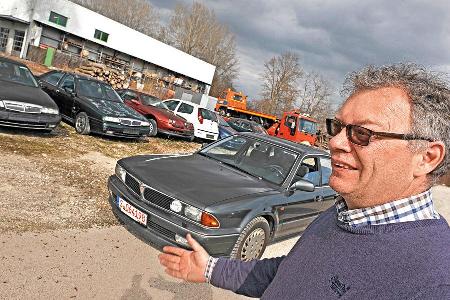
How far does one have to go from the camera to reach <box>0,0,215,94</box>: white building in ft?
95.9

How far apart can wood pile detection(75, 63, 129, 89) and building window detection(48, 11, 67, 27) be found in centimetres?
659

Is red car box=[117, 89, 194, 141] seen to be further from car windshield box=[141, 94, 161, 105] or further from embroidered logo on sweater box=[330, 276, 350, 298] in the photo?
embroidered logo on sweater box=[330, 276, 350, 298]

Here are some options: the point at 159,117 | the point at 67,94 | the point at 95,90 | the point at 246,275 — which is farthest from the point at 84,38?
the point at 246,275

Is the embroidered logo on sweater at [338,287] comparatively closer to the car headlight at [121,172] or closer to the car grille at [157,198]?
the car grille at [157,198]

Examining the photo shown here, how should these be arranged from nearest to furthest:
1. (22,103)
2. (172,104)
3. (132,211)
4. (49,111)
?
(132,211), (22,103), (49,111), (172,104)

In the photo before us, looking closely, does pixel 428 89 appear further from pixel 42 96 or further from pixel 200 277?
pixel 42 96

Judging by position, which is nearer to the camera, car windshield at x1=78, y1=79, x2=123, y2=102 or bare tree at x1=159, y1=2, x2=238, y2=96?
car windshield at x1=78, y1=79, x2=123, y2=102

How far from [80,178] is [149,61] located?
115 ft

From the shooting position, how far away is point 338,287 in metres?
1.25

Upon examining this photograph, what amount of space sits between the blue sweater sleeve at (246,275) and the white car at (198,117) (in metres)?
12.2

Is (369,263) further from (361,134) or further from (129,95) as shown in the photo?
(129,95)

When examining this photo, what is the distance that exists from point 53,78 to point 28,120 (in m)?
3.61

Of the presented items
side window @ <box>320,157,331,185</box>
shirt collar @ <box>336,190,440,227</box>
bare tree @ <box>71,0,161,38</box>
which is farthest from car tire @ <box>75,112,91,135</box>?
bare tree @ <box>71,0,161,38</box>

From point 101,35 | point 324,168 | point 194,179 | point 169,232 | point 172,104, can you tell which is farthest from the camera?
point 101,35
